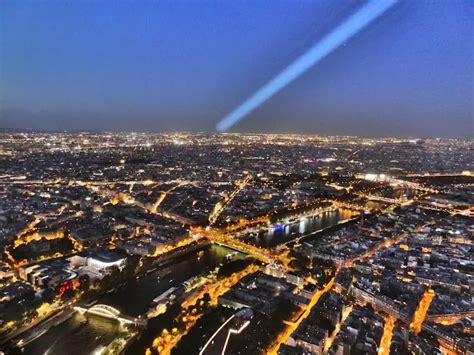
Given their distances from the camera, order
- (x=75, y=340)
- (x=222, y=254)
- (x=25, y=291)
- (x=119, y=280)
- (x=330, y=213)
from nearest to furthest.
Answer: (x=75, y=340) < (x=25, y=291) < (x=119, y=280) < (x=222, y=254) < (x=330, y=213)

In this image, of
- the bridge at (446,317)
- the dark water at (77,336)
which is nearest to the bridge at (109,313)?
the dark water at (77,336)

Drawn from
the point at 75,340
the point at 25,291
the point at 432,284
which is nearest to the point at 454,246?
the point at 432,284

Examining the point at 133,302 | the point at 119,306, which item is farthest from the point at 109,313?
the point at 133,302

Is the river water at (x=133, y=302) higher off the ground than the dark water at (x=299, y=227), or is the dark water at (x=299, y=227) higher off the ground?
the river water at (x=133, y=302)

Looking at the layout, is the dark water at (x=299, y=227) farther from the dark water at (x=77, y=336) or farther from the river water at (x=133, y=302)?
the dark water at (x=77, y=336)

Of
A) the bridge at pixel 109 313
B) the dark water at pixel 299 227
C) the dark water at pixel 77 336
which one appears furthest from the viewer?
the dark water at pixel 299 227

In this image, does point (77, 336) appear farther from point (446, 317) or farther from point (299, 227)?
point (299, 227)

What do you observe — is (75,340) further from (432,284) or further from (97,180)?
(97,180)
